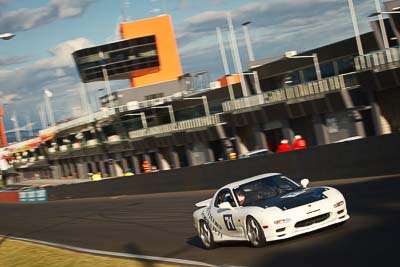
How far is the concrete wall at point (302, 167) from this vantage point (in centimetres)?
2031

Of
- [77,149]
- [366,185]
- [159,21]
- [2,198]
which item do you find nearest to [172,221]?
[366,185]

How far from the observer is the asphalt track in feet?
30.7

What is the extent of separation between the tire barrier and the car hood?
4457 cm

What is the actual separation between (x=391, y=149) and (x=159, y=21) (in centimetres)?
8784

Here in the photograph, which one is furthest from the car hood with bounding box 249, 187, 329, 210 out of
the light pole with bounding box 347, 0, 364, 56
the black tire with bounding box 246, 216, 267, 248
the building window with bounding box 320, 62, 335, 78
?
the building window with bounding box 320, 62, 335, 78

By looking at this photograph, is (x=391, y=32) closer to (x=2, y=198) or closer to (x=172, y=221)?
(x=172, y=221)

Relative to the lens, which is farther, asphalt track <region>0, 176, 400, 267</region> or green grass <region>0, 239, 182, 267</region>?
green grass <region>0, 239, 182, 267</region>

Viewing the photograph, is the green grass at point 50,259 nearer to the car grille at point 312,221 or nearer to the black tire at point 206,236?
the black tire at point 206,236

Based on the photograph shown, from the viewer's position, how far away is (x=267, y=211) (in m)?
11.0

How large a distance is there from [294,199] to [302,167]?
13.1 meters

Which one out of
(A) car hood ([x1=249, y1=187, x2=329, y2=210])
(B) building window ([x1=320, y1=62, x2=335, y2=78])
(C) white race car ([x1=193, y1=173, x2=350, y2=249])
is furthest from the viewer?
(B) building window ([x1=320, y1=62, x2=335, y2=78])

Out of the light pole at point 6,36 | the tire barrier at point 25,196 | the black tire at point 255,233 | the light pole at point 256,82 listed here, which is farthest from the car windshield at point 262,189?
the tire barrier at point 25,196

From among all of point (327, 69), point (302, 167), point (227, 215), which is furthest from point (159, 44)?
point (227, 215)

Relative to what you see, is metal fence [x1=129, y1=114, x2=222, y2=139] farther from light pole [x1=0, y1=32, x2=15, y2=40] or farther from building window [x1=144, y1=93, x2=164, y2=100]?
light pole [x1=0, y1=32, x2=15, y2=40]
